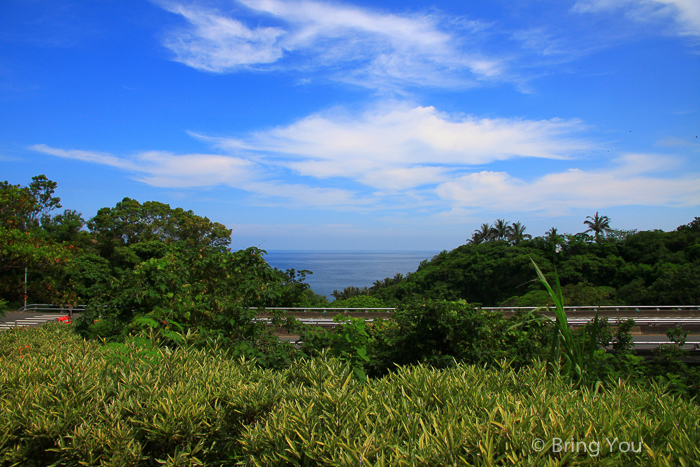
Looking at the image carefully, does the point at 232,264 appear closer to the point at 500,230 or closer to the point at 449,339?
the point at 449,339

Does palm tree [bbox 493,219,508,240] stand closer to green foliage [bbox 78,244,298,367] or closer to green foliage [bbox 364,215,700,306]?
green foliage [bbox 364,215,700,306]

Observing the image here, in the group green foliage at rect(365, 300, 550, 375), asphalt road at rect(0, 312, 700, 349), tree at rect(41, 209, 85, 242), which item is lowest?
asphalt road at rect(0, 312, 700, 349)

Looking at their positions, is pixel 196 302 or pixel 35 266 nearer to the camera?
pixel 196 302

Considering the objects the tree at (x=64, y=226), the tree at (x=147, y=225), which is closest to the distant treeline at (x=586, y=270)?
the tree at (x=147, y=225)

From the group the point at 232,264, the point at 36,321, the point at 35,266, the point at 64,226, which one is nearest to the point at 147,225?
the point at 64,226

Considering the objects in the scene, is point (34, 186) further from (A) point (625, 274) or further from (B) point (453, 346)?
(A) point (625, 274)

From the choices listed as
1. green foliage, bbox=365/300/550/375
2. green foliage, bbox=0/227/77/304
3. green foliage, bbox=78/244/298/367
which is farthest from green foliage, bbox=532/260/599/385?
green foliage, bbox=0/227/77/304

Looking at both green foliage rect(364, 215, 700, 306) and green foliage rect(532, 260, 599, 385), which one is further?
green foliage rect(364, 215, 700, 306)

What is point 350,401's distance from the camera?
5.84 feet

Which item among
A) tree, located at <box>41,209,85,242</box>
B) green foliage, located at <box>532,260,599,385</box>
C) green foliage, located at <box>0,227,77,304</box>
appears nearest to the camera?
green foliage, located at <box>532,260,599,385</box>

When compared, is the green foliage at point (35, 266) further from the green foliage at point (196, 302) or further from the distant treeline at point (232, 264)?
the green foliage at point (196, 302)

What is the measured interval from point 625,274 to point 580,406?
3349 centimetres

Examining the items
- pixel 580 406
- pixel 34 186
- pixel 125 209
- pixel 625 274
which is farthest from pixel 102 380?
pixel 34 186

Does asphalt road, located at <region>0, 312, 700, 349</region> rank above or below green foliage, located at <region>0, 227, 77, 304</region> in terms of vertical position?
below
